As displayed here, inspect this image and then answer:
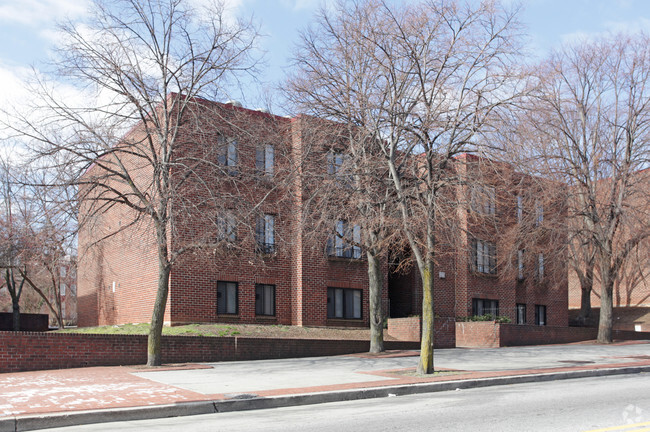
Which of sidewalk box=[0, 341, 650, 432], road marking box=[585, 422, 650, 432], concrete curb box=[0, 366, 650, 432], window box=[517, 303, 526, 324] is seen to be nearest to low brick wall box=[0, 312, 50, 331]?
sidewalk box=[0, 341, 650, 432]

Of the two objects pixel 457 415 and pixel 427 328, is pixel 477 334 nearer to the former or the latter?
pixel 427 328

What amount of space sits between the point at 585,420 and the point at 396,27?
439 inches

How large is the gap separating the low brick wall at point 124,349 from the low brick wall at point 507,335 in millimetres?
8415

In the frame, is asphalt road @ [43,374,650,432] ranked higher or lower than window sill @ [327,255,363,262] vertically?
lower

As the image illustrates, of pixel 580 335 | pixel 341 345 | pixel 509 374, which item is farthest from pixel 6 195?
pixel 580 335

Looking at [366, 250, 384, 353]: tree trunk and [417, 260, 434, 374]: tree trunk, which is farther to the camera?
[366, 250, 384, 353]: tree trunk

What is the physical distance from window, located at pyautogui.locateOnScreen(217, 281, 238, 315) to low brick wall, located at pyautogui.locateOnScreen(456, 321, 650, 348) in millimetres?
10530

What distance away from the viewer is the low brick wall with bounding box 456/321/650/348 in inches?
1113

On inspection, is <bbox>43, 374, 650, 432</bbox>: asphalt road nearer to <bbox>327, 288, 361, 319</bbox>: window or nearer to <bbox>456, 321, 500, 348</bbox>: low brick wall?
<bbox>456, 321, 500, 348</bbox>: low brick wall

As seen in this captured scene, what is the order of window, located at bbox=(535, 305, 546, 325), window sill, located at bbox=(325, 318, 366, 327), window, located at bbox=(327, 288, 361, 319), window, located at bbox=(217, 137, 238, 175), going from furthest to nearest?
window, located at bbox=(535, 305, 546, 325) < window, located at bbox=(327, 288, 361, 319) < window sill, located at bbox=(325, 318, 366, 327) < window, located at bbox=(217, 137, 238, 175)

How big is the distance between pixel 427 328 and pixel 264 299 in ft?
41.4

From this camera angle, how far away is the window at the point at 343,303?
95.0 ft

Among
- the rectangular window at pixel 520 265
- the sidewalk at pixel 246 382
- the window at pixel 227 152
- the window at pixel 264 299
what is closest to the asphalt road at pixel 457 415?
the sidewalk at pixel 246 382

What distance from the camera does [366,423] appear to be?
9445mm
